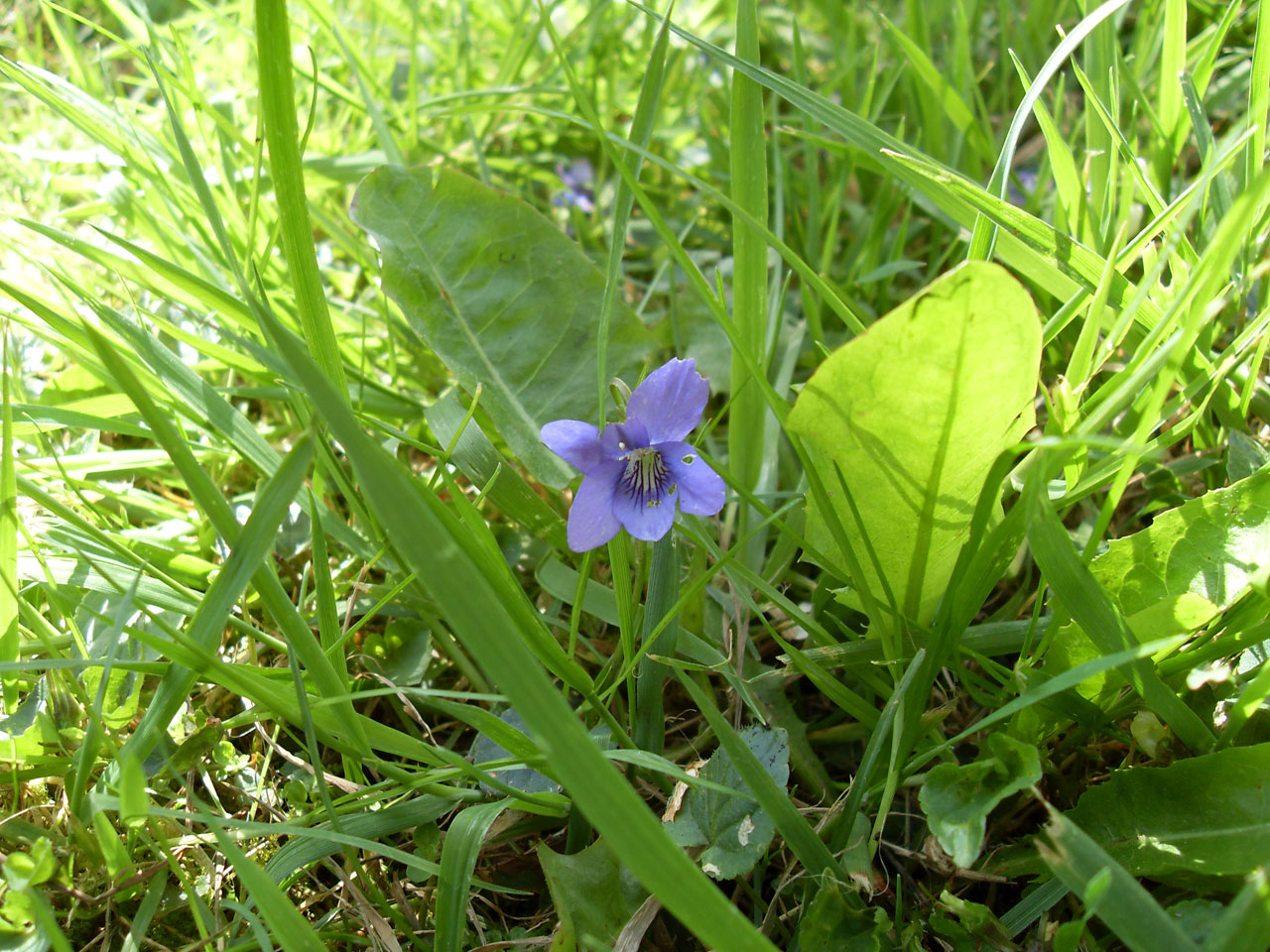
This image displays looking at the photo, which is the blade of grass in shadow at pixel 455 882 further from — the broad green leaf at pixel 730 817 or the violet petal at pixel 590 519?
the violet petal at pixel 590 519

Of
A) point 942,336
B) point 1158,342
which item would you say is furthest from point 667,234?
point 1158,342

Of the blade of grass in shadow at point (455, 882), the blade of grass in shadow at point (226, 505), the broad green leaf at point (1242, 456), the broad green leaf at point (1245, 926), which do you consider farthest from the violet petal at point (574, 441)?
the broad green leaf at point (1242, 456)

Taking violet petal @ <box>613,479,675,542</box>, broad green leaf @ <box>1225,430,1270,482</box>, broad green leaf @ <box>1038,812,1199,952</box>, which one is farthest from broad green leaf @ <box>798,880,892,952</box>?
broad green leaf @ <box>1225,430,1270,482</box>

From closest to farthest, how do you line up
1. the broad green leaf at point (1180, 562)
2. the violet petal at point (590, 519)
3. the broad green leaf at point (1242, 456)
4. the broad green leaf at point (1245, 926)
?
the broad green leaf at point (1245, 926) → the broad green leaf at point (1180, 562) → the violet petal at point (590, 519) → the broad green leaf at point (1242, 456)

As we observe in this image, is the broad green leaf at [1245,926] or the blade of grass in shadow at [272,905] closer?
the broad green leaf at [1245,926]

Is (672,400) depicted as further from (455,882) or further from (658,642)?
(455,882)

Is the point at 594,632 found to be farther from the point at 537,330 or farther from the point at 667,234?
the point at 667,234
